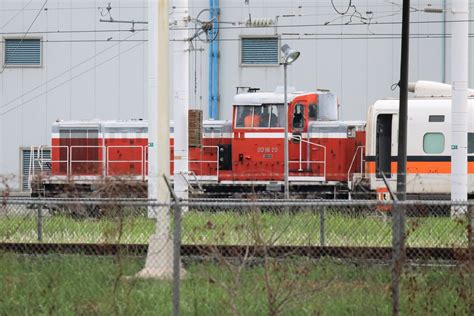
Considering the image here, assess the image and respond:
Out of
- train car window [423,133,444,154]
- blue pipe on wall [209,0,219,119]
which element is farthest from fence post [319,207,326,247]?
blue pipe on wall [209,0,219,119]

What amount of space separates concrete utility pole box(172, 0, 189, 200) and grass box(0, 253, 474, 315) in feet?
32.6

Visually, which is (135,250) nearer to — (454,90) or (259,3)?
(454,90)

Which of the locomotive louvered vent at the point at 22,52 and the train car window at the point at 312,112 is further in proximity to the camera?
the locomotive louvered vent at the point at 22,52

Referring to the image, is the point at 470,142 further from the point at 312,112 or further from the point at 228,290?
the point at 228,290

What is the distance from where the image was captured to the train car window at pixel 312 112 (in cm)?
2548

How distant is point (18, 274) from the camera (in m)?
10.5

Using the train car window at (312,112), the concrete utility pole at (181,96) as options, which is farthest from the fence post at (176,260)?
the train car window at (312,112)

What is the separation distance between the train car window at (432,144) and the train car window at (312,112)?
Result: 11.0 feet

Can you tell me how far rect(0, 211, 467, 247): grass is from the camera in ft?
33.0

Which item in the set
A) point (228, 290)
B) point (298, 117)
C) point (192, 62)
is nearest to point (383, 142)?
point (298, 117)

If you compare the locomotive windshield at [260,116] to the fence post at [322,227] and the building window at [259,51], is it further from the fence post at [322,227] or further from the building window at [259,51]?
the fence post at [322,227]

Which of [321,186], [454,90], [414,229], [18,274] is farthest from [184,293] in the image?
[321,186]

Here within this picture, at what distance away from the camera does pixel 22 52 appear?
36219mm

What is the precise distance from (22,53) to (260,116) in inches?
572
